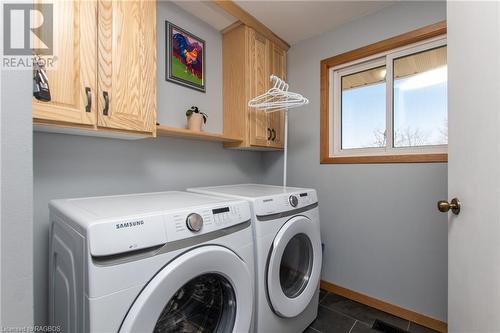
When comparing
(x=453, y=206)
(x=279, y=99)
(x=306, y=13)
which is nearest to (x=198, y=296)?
(x=453, y=206)

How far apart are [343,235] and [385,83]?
4.32ft

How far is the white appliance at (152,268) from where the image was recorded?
2.13 feet

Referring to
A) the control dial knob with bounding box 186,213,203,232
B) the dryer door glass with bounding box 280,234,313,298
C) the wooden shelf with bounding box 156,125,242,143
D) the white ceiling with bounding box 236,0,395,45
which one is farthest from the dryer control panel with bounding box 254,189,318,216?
the white ceiling with bounding box 236,0,395,45

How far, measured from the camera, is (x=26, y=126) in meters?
0.47

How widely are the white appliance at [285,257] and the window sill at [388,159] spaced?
604 millimetres

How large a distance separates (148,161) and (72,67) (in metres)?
0.72

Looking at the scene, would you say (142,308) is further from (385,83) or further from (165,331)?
(385,83)

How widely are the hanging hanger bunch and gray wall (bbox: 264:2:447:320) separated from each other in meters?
0.38

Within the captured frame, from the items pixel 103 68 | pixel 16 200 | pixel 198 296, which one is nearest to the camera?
pixel 16 200

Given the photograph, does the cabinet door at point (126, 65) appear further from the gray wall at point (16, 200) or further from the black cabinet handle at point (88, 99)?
the gray wall at point (16, 200)

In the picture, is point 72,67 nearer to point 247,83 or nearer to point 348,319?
point 247,83

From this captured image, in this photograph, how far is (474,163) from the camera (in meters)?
0.80

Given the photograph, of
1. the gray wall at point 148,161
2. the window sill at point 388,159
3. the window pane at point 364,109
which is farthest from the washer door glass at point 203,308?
the window pane at point 364,109

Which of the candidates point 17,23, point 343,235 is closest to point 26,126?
point 17,23
